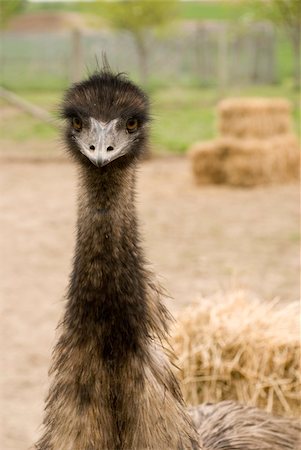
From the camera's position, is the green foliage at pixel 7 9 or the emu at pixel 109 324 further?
the green foliage at pixel 7 9

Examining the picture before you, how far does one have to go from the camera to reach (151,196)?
10828 millimetres

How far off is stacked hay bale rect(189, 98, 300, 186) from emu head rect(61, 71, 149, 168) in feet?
30.7

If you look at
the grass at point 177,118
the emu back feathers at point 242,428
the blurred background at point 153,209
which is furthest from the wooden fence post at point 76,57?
the emu back feathers at point 242,428

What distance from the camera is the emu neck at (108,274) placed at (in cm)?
236

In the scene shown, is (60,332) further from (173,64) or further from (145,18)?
(173,64)

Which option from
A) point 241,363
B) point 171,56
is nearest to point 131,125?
point 241,363

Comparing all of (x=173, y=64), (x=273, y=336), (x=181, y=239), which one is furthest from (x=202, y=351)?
(x=173, y=64)

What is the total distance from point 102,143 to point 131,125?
0.21 meters

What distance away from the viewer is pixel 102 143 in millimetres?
2365

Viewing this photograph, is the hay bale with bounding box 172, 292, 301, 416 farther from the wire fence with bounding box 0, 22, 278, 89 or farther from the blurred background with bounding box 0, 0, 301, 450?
the wire fence with bounding box 0, 22, 278, 89

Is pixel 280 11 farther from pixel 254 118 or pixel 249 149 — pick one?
pixel 249 149

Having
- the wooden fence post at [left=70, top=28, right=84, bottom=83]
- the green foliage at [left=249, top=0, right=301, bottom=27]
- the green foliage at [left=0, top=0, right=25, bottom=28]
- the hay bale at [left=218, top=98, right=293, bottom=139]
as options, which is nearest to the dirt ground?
the hay bale at [left=218, top=98, right=293, bottom=139]

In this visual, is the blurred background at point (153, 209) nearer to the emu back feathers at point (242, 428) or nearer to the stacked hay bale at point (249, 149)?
the stacked hay bale at point (249, 149)

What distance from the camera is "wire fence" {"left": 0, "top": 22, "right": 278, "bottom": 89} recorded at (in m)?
27.5
